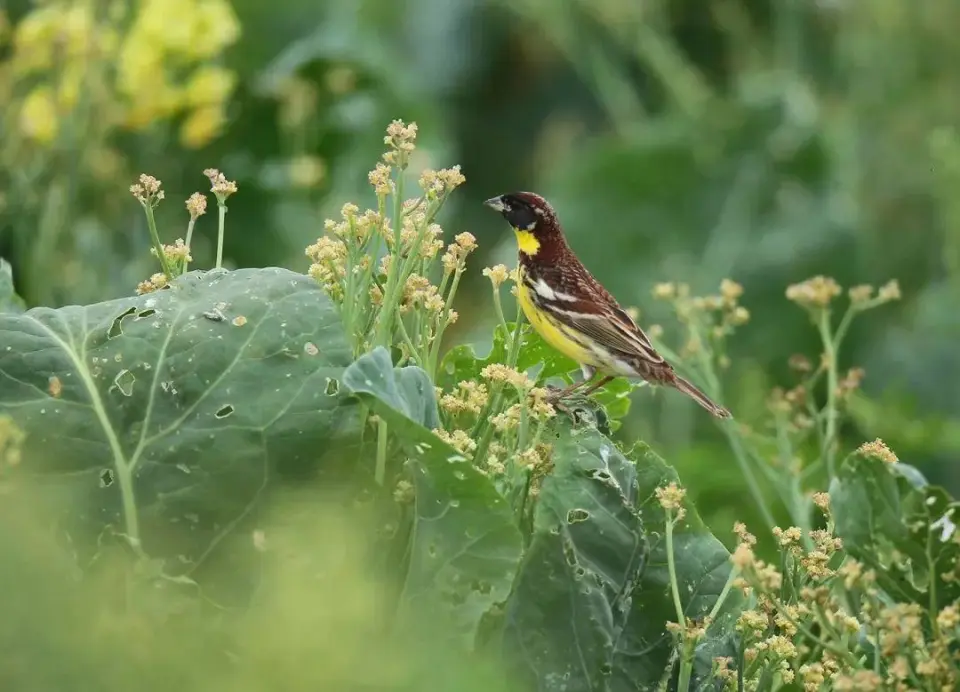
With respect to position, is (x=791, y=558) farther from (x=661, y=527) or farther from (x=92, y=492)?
(x=92, y=492)

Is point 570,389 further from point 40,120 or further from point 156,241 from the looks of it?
point 40,120

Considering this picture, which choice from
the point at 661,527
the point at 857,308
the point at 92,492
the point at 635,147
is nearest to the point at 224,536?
the point at 92,492

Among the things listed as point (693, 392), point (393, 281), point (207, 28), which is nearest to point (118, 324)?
point (393, 281)

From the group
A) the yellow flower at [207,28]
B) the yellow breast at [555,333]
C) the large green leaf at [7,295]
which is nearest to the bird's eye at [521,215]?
the yellow breast at [555,333]

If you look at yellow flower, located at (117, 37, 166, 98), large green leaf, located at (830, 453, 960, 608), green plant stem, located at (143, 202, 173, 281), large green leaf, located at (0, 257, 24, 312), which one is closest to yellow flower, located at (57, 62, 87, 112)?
yellow flower, located at (117, 37, 166, 98)

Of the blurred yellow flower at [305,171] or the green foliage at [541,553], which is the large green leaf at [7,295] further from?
the blurred yellow flower at [305,171]

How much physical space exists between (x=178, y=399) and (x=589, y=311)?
3.12ft

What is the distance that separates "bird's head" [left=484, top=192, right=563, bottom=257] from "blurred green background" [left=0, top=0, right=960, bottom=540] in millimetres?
1009

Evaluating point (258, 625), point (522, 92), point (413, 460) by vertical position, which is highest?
point (258, 625)

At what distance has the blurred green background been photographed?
3.17m

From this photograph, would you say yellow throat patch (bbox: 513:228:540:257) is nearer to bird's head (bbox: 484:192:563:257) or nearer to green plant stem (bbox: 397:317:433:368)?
bird's head (bbox: 484:192:563:257)

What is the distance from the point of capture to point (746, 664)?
1184 millimetres

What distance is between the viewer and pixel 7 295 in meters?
1.36

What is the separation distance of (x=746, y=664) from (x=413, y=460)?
1.10ft
